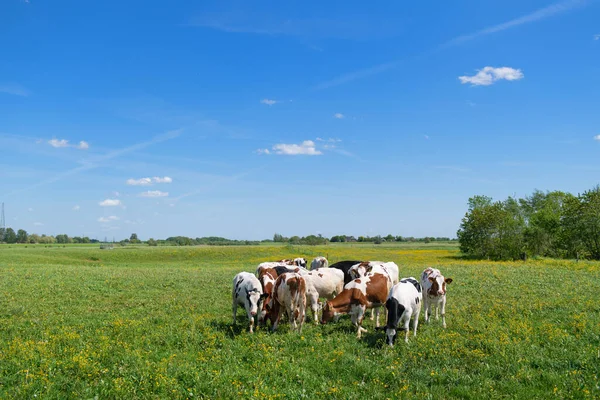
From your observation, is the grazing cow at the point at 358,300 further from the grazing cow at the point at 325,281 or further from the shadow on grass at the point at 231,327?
the shadow on grass at the point at 231,327

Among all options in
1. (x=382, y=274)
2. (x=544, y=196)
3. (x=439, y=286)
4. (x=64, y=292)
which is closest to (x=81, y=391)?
(x=382, y=274)

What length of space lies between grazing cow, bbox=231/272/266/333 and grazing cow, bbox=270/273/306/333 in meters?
0.61

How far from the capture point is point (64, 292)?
2259 centimetres

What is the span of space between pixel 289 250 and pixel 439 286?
57.5m

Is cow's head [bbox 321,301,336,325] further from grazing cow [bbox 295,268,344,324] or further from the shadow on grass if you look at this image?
the shadow on grass

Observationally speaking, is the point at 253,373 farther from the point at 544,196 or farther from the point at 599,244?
the point at 544,196

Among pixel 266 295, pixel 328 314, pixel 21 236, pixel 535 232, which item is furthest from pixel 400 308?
pixel 21 236

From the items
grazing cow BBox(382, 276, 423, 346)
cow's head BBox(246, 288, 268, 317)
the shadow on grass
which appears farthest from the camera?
cow's head BBox(246, 288, 268, 317)

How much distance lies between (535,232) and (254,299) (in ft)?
231

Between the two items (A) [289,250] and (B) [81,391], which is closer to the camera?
(B) [81,391]

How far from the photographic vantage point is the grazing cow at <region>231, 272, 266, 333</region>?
46.3ft

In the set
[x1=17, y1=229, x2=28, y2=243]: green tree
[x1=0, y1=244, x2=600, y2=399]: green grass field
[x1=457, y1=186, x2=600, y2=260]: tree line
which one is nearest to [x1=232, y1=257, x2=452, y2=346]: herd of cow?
[x1=0, y1=244, x2=600, y2=399]: green grass field

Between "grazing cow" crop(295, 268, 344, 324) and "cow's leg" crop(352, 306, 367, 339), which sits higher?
"grazing cow" crop(295, 268, 344, 324)

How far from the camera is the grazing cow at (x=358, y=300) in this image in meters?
13.9
